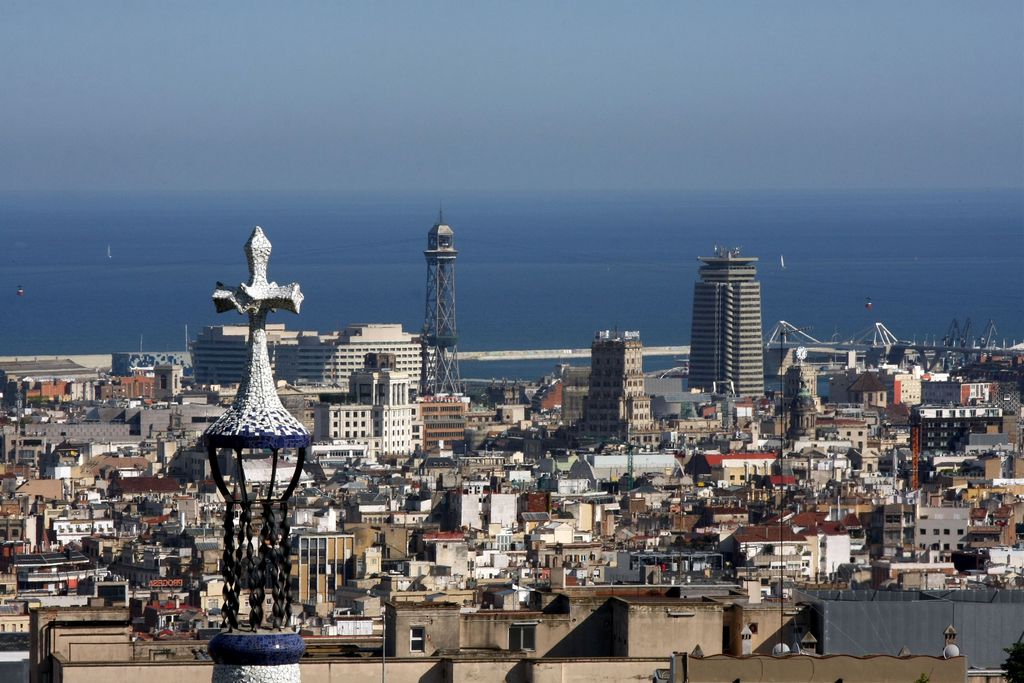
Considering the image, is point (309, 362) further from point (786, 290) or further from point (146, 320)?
point (786, 290)

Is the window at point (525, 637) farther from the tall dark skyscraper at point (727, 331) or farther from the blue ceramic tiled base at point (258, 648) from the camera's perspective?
the tall dark skyscraper at point (727, 331)

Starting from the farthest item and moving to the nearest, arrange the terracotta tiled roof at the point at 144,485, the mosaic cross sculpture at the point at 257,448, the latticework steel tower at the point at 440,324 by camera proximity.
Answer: the latticework steel tower at the point at 440,324
the terracotta tiled roof at the point at 144,485
the mosaic cross sculpture at the point at 257,448

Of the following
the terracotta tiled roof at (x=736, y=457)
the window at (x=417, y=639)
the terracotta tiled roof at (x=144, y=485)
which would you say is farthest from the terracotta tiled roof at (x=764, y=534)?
the window at (x=417, y=639)

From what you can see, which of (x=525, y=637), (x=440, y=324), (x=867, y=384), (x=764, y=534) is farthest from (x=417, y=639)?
(x=440, y=324)

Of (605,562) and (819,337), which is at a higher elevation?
(819,337)

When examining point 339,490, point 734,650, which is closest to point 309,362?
point 339,490

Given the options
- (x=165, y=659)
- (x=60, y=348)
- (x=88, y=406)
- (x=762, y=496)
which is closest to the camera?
(x=165, y=659)

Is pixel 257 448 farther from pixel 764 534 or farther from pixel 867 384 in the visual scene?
pixel 867 384
